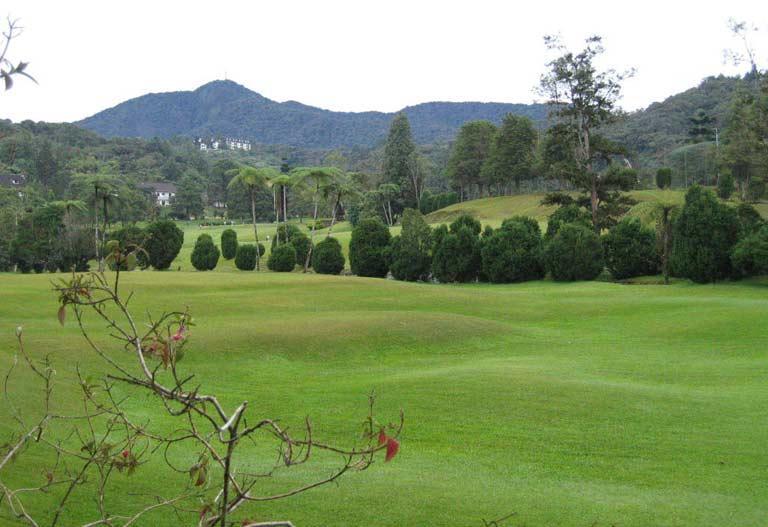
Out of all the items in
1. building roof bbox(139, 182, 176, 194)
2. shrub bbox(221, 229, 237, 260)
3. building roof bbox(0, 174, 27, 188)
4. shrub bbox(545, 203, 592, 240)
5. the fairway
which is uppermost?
building roof bbox(139, 182, 176, 194)

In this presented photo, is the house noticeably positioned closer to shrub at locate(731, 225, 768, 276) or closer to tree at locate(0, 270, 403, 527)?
shrub at locate(731, 225, 768, 276)

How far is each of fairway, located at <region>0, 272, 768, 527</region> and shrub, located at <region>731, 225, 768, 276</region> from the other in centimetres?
215

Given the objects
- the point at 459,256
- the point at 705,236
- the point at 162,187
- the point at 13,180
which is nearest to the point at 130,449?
the point at 705,236

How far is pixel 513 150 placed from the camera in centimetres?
8400

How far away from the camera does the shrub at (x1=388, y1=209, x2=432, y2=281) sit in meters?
46.5

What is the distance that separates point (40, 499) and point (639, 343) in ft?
56.8

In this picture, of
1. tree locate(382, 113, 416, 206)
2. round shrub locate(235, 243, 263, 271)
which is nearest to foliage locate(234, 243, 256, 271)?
round shrub locate(235, 243, 263, 271)

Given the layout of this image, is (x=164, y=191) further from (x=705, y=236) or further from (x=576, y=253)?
(x=705, y=236)

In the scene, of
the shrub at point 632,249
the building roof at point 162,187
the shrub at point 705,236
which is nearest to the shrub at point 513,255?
the shrub at point 632,249

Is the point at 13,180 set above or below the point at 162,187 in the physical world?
below

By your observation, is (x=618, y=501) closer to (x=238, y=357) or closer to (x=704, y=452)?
(x=704, y=452)

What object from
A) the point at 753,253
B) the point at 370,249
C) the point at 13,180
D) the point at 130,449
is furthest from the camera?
the point at 13,180

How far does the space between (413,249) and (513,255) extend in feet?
22.2

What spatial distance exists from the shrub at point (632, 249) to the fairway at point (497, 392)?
992 cm
